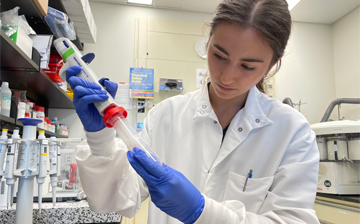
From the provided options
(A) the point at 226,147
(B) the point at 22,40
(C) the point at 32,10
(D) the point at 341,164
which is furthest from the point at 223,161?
(D) the point at 341,164

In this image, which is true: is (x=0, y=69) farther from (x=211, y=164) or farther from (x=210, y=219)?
(x=210, y=219)

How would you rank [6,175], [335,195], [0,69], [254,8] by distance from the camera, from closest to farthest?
[254,8] < [6,175] < [0,69] < [335,195]

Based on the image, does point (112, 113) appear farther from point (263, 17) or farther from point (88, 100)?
point (263, 17)

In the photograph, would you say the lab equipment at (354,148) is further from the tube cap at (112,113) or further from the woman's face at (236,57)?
the tube cap at (112,113)

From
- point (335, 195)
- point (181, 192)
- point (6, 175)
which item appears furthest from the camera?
point (335, 195)

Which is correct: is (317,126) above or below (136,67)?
below

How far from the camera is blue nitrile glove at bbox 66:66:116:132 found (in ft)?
2.55

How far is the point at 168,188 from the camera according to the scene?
679 mm

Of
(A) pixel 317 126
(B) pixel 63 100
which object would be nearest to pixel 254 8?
(A) pixel 317 126

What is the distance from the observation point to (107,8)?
10.7ft

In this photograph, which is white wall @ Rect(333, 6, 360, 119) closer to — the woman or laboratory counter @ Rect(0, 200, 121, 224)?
the woman

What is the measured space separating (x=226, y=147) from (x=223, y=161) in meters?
0.06

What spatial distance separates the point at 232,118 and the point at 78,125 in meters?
2.28

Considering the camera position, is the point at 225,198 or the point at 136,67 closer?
the point at 225,198
